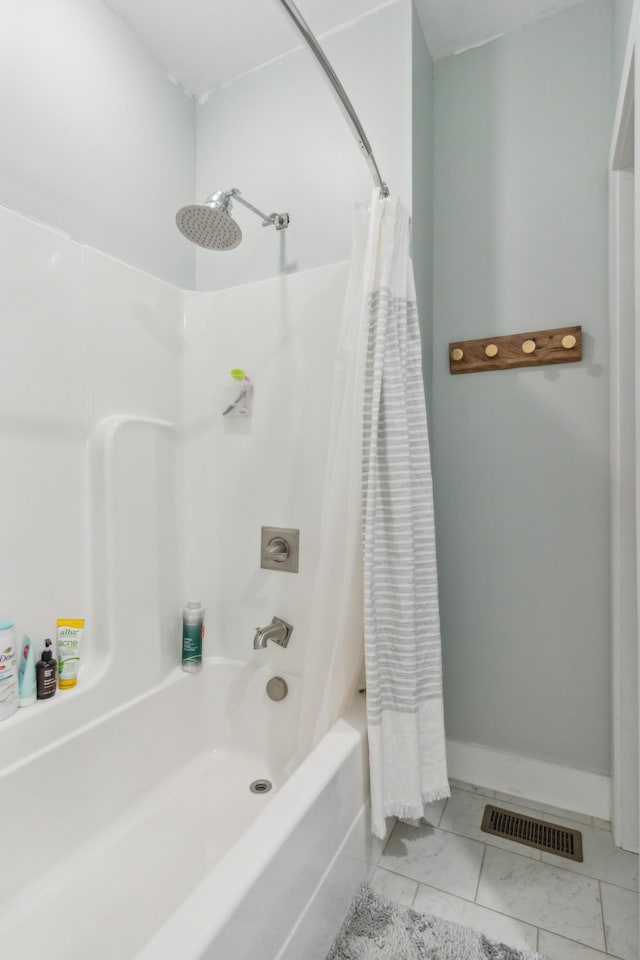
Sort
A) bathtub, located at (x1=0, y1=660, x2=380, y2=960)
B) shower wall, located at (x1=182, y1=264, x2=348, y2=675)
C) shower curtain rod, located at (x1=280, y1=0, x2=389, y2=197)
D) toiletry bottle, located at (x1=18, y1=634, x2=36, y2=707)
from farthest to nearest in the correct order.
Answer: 1. shower wall, located at (x1=182, y1=264, x2=348, y2=675)
2. toiletry bottle, located at (x1=18, y1=634, x2=36, y2=707)
3. shower curtain rod, located at (x1=280, y1=0, x2=389, y2=197)
4. bathtub, located at (x1=0, y1=660, x2=380, y2=960)

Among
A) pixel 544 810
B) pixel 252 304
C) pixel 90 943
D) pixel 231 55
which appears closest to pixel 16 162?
pixel 252 304

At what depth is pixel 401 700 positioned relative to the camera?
4.12 feet

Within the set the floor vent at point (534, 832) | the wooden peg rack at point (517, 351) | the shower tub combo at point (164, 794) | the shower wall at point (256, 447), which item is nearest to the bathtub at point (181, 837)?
the shower tub combo at point (164, 794)

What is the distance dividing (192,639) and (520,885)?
1.18 meters

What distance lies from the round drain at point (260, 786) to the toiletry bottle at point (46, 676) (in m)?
0.71

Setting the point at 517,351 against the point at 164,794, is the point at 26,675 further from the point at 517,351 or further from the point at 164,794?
the point at 517,351

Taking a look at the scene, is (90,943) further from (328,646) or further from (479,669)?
(479,669)

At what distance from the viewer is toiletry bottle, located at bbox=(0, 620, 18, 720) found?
44.7 inches

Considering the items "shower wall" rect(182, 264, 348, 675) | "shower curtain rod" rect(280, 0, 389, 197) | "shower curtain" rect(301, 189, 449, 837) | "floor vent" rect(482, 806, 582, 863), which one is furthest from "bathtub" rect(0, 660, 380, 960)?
"shower curtain rod" rect(280, 0, 389, 197)

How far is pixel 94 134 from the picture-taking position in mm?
1514

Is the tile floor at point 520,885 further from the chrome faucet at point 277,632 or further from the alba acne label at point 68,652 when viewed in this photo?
the alba acne label at point 68,652

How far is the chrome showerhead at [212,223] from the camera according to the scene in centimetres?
129

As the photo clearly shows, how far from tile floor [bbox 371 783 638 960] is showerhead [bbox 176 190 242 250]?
1849mm

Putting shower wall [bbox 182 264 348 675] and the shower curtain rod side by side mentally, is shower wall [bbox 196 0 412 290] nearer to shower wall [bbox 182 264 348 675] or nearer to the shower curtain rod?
shower wall [bbox 182 264 348 675]
